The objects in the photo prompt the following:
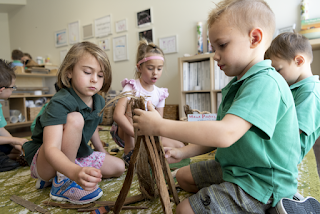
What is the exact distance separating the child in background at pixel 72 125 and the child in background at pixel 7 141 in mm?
421

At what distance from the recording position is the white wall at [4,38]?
4.36 metres

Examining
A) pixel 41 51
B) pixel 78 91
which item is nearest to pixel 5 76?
pixel 78 91

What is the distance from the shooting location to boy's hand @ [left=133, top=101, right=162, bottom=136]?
0.53 m

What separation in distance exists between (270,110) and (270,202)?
0.92 feet

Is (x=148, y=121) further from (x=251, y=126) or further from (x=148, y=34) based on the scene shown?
(x=148, y=34)

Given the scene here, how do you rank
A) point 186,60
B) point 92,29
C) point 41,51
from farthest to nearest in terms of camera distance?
point 41,51 → point 92,29 → point 186,60

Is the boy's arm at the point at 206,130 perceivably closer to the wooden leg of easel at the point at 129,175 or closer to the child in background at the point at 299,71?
the wooden leg of easel at the point at 129,175

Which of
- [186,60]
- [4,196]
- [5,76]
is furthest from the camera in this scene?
[186,60]

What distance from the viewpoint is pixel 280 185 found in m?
0.59

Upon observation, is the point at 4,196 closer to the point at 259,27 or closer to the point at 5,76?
the point at 5,76

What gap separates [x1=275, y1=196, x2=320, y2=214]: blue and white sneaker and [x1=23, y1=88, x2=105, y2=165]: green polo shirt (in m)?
0.80

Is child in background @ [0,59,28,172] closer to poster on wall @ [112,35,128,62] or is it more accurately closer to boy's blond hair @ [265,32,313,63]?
boy's blond hair @ [265,32,313,63]

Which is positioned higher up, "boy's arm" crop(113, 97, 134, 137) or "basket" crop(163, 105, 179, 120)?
"boy's arm" crop(113, 97, 134, 137)

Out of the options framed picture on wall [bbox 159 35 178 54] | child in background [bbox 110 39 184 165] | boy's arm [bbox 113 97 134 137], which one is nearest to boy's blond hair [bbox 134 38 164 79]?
child in background [bbox 110 39 184 165]
